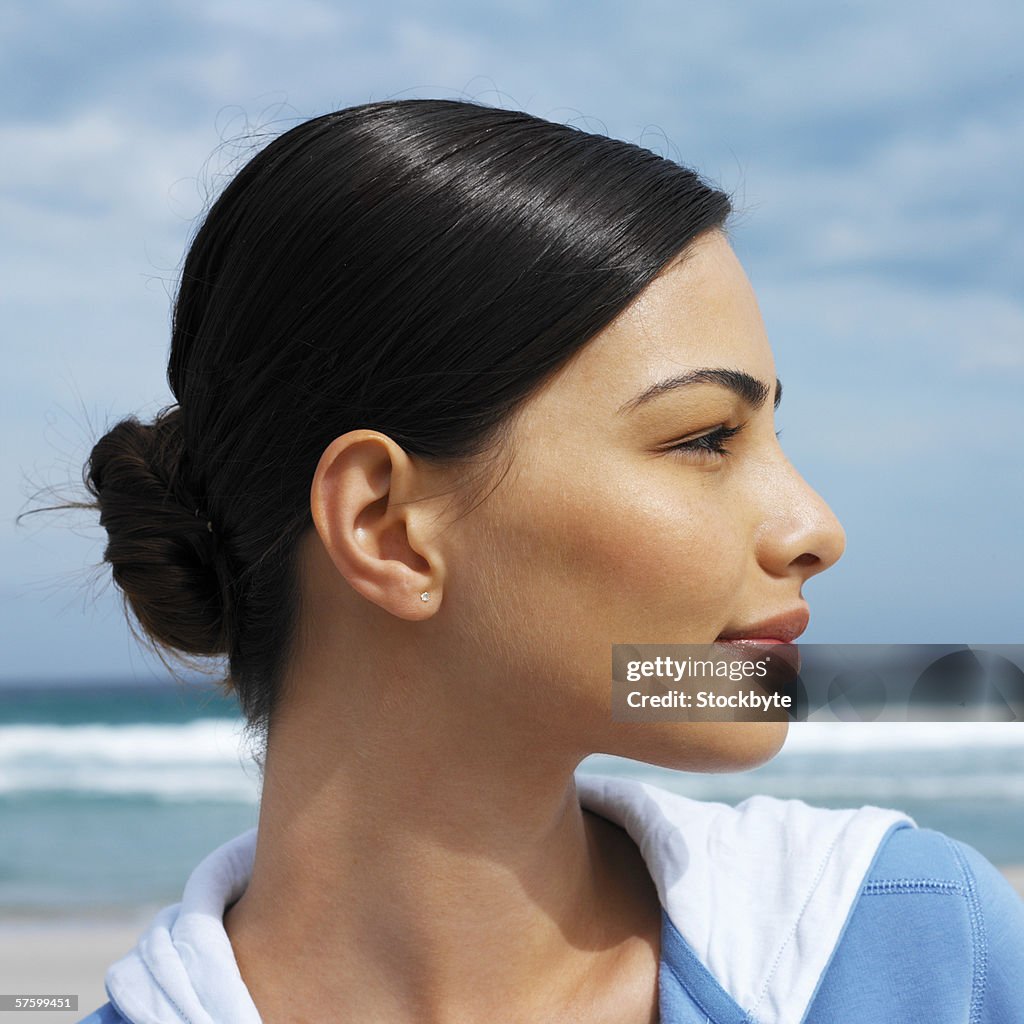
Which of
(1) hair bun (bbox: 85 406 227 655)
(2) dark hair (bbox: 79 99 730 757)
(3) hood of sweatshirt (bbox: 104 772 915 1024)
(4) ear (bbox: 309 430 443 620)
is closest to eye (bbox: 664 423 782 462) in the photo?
(2) dark hair (bbox: 79 99 730 757)

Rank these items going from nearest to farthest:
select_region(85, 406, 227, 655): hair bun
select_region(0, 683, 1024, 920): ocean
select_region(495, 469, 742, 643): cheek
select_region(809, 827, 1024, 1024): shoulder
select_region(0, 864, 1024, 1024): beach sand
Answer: select_region(495, 469, 742, 643): cheek → select_region(809, 827, 1024, 1024): shoulder → select_region(85, 406, 227, 655): hair bun → select_region(0, 864, 1024, 1024): beach sand → select_region(0, 683, 1024, 920): ocean

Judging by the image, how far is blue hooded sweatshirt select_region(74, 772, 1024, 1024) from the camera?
4.99 feet

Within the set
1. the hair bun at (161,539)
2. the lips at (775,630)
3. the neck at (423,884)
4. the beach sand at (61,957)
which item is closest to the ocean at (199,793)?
the beach sand at (61,957)

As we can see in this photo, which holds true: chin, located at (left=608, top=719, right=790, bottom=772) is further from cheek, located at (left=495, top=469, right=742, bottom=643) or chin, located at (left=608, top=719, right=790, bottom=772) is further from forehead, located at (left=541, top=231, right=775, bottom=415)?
forehead, located at (left=541, top=231, right=775, bottom=415)

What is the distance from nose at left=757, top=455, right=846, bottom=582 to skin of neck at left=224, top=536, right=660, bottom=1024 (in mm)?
351

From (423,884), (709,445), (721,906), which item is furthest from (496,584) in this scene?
(721,906)

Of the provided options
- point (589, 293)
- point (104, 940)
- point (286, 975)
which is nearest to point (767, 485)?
point (589, 293)

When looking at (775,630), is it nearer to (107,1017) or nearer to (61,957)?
(107,1017)

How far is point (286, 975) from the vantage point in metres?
1.62

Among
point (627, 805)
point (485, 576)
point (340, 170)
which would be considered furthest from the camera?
point (627, 805)

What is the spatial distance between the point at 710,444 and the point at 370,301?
1.51 feet

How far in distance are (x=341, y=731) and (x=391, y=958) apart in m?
0.30

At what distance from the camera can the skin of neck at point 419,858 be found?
1.52 metres

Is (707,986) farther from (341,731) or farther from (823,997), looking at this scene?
(341,731)
